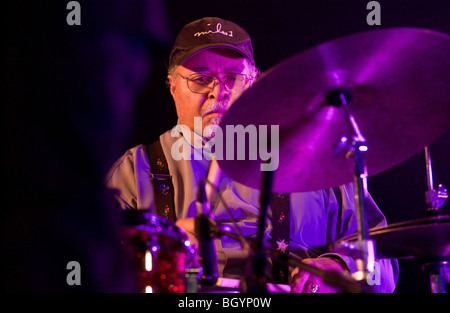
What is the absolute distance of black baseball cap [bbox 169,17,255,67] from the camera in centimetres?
237

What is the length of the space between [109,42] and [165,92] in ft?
6.41

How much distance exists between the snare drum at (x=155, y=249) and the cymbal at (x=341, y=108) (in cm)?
29

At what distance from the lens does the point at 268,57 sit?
287 cm

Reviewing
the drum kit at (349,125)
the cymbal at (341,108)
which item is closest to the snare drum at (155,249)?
the drum kit at (349,125)

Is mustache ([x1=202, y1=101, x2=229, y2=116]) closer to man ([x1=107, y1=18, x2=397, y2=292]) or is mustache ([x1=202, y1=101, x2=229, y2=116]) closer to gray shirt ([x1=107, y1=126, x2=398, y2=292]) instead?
man ([x1=107, y1=18, x2=397, y2=292])

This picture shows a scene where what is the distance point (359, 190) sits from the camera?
3.94 feet

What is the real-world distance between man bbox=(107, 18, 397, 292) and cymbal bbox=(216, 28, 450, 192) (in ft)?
2.00

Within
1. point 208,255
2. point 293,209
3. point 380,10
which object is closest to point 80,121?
point 208,255

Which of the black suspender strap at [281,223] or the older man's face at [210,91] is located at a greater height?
the older man's face at [210,91]

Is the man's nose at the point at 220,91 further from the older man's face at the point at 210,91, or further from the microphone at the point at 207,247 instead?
the microphone at the point at 207,247

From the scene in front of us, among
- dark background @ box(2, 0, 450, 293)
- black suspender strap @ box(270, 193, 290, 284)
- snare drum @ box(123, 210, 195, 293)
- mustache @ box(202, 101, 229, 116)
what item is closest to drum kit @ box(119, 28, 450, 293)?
snare drum @ box(123, 210, 195, 293)

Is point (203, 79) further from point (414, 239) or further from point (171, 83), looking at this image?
point (414, 239)

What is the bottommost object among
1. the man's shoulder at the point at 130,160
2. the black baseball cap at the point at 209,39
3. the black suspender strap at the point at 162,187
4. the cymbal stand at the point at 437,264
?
the cymbal stand at the point at 437,264

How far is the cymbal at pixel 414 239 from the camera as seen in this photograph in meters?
1.43
